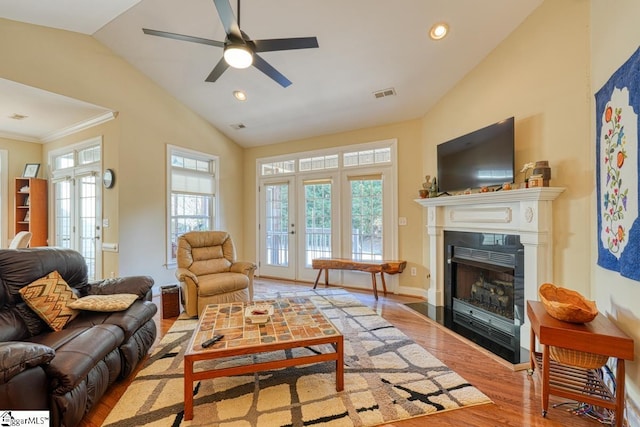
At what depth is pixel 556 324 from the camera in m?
1.78

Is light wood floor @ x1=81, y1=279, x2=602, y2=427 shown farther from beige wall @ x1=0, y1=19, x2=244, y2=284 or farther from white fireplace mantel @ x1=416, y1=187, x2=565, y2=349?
beige wall @ x1=0, y1=19, x2=244, y2=284

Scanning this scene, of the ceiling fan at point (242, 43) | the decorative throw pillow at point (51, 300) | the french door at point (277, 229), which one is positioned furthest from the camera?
the french door at point (277, 229)

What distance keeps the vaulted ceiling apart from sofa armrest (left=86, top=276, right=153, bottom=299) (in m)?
2.71

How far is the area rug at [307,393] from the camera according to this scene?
172 centimetres

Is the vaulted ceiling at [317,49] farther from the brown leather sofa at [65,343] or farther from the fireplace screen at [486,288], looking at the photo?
the brown leather sofa at [65,343]

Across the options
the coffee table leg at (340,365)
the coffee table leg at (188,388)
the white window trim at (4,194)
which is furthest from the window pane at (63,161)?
the coffee table leg at (340,365)

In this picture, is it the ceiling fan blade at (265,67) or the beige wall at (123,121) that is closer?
the ceiling fan blade at (265,67)

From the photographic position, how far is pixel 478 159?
306 centimetres

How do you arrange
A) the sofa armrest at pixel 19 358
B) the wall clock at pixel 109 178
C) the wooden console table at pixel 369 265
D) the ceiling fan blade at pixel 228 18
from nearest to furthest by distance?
the sofa armrest at pixel 19 358
the ceiling fan blade at pixel 228 18
the wall clock at pixel 109 178
the wooden console table at pixel 369 265

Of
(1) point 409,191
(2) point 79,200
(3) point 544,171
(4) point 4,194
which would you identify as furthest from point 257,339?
(4) point 4,194

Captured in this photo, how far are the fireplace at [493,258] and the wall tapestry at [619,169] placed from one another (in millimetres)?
495

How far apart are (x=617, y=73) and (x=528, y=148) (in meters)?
0.99

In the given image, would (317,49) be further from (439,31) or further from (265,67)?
(439,31)

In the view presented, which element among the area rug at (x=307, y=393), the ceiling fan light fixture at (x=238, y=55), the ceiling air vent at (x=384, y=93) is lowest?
the area rug at (x=307, y=393)
